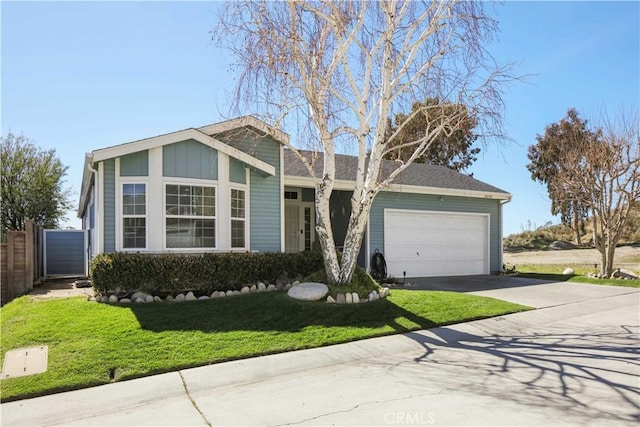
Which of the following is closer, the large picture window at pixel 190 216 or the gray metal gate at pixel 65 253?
the large picture window at pixel 190 216

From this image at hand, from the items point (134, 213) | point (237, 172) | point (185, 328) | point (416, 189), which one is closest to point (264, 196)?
point (237, 172)

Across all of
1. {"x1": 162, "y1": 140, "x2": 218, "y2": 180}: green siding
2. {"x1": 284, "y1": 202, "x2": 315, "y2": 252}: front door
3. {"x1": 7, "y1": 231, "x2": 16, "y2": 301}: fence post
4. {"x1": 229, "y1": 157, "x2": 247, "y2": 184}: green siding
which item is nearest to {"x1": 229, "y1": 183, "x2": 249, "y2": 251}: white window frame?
{"x1": 229, "y1": 157, "x2": 247, "y2": 184}: green siding

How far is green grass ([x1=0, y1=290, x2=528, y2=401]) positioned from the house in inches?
74.3

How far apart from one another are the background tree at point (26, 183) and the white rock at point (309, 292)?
18750mm

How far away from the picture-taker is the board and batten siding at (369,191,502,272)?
519 inches

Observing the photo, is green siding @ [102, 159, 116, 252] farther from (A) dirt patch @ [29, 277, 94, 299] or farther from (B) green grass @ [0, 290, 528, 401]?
(B) green grass @ [0, 290, 528, 401]

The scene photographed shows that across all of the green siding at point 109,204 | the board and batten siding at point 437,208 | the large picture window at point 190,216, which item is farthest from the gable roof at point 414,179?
the green siding at point 109,204

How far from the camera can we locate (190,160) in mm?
9539

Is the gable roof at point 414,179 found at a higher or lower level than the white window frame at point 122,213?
higher

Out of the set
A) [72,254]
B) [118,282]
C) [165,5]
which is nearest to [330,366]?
[118,282]

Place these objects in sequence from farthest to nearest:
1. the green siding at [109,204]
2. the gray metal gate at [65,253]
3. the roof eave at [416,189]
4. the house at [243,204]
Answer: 1. the gray metal gate at [65,253]
2. the roof eave at [416,189]
3. the house at [243,204]
4. the green siding at [109,204]

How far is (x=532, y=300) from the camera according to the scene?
9.77 meters

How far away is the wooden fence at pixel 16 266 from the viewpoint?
Answer: 10.6 m

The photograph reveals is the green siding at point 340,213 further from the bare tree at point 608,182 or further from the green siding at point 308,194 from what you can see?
the bare tree at point 608,182
